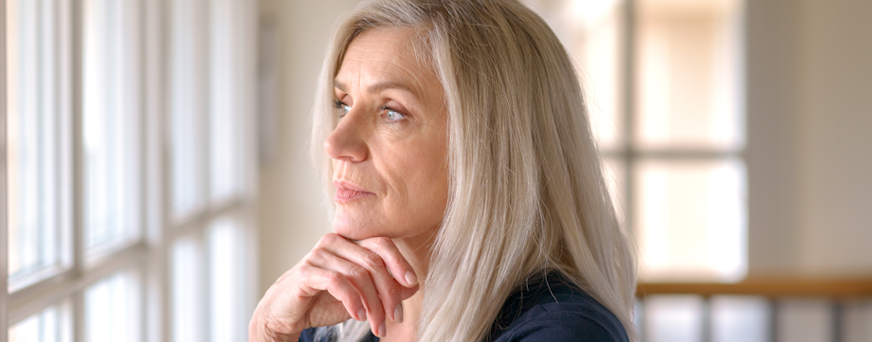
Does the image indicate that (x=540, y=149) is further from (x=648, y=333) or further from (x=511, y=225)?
(x=648, y=333)

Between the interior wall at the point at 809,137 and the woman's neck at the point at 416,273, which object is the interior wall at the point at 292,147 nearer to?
the interior wall at the point at 809,137

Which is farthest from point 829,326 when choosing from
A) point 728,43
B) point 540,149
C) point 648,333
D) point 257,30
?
point 257,30

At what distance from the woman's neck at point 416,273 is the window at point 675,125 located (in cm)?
271

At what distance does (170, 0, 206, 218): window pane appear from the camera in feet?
7.98

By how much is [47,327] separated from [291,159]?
232 centimetres

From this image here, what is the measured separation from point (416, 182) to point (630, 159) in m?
2.98

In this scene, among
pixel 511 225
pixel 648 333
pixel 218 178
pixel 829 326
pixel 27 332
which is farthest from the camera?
pixel 218 178

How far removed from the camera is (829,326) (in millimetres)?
2486

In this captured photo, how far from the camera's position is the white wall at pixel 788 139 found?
276cm

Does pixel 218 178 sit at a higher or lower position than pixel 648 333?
higher

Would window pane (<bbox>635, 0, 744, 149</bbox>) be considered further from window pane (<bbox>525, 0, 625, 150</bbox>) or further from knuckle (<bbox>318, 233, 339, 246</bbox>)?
knuckle (<bbox>318, 233, 339, 246</bbox>)

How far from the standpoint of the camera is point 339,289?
101cm

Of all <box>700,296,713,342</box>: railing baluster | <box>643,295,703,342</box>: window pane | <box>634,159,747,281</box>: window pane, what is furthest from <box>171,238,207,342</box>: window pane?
<box>634,159,747,281</box>: window pane

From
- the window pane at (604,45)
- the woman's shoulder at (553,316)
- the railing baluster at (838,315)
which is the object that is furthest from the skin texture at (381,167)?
the window pane at (604,45)
